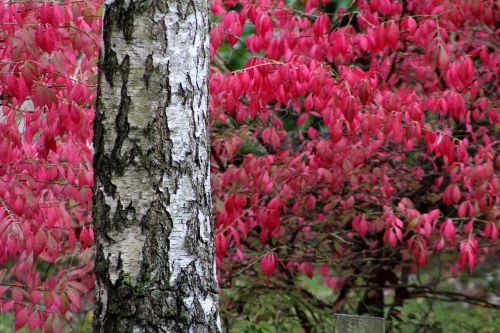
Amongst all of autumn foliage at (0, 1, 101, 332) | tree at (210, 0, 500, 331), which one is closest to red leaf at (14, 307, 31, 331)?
autumn foliage at (0, 1, 101, 332)

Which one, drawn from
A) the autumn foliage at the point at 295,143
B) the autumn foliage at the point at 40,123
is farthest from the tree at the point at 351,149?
the autumn foliage at the point at 40,123

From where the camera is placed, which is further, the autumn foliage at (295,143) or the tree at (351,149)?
the tree at (351,149)

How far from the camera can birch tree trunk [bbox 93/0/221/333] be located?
2.52 metres

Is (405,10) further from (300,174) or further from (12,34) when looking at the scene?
(12,34)

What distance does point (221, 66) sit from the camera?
655 centimetres

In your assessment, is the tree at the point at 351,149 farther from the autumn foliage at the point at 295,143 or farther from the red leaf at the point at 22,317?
the red leaf at the point at 22,317

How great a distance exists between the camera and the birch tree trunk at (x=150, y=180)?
252 centimetres

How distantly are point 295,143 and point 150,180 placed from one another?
2.87 m

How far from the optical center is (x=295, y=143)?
5309 millimetres

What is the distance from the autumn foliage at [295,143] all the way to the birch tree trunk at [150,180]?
673 mm

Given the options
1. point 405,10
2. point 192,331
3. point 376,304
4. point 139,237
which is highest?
point 405,10

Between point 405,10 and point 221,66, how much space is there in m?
1.86

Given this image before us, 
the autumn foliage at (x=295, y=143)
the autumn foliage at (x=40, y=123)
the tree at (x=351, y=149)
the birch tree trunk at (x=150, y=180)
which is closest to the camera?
the birch tree trunk at (x=150, y=180)

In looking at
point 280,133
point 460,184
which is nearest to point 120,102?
point 280,133
